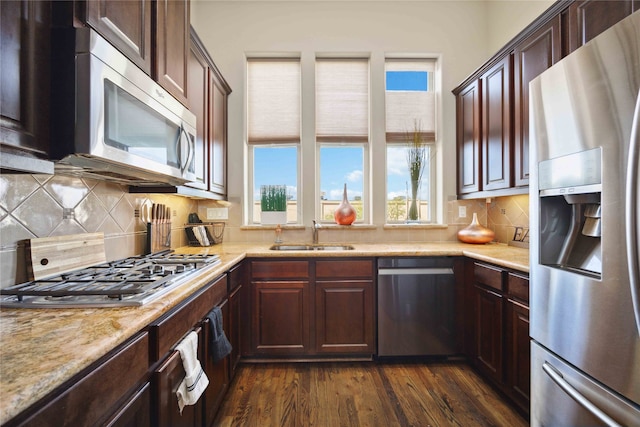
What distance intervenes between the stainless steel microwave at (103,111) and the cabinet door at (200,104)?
65 cm

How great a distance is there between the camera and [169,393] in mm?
1006

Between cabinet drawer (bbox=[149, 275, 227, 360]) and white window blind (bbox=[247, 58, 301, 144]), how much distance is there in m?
1.73

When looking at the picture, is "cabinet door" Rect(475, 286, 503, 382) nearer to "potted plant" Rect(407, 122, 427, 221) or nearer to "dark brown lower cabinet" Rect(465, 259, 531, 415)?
"dark brown lower cabinet" Rect(465, 259, 531, 415)

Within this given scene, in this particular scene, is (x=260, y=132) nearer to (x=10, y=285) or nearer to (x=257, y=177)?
(x=257, y=177)

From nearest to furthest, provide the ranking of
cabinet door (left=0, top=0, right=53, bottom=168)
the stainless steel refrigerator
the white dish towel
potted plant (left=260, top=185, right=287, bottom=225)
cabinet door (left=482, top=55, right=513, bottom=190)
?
1. cabinet door (left=0, top=0, right=53, bottom=168)
2. the stainless steel refrigerator
3. the white dish towel
4. cabinet door (left=482, top=55, right=513, bottom=190)
5. potted plant (left=260, top=185, right=287, bottom=225)

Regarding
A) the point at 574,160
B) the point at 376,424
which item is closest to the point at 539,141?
the point at 574,160

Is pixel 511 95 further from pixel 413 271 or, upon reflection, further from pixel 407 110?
pixel 413 271

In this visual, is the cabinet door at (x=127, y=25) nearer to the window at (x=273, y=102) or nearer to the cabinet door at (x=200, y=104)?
the cabinet door at (x=200, y=104)

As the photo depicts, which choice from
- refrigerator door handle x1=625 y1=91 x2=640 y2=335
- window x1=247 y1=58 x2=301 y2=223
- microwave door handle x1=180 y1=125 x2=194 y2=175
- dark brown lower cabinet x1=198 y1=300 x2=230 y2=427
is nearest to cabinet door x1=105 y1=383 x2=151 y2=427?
dark brown lower cabinet x1=198 y1=300 x2=230 y2=427

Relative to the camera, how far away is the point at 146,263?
153cm

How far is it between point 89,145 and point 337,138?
7.42ft

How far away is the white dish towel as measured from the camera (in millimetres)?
1054

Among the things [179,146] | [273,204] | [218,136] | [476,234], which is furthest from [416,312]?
[218,136]

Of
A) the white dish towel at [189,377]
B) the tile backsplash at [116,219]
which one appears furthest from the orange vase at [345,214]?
the white dish towel at [189,377]
